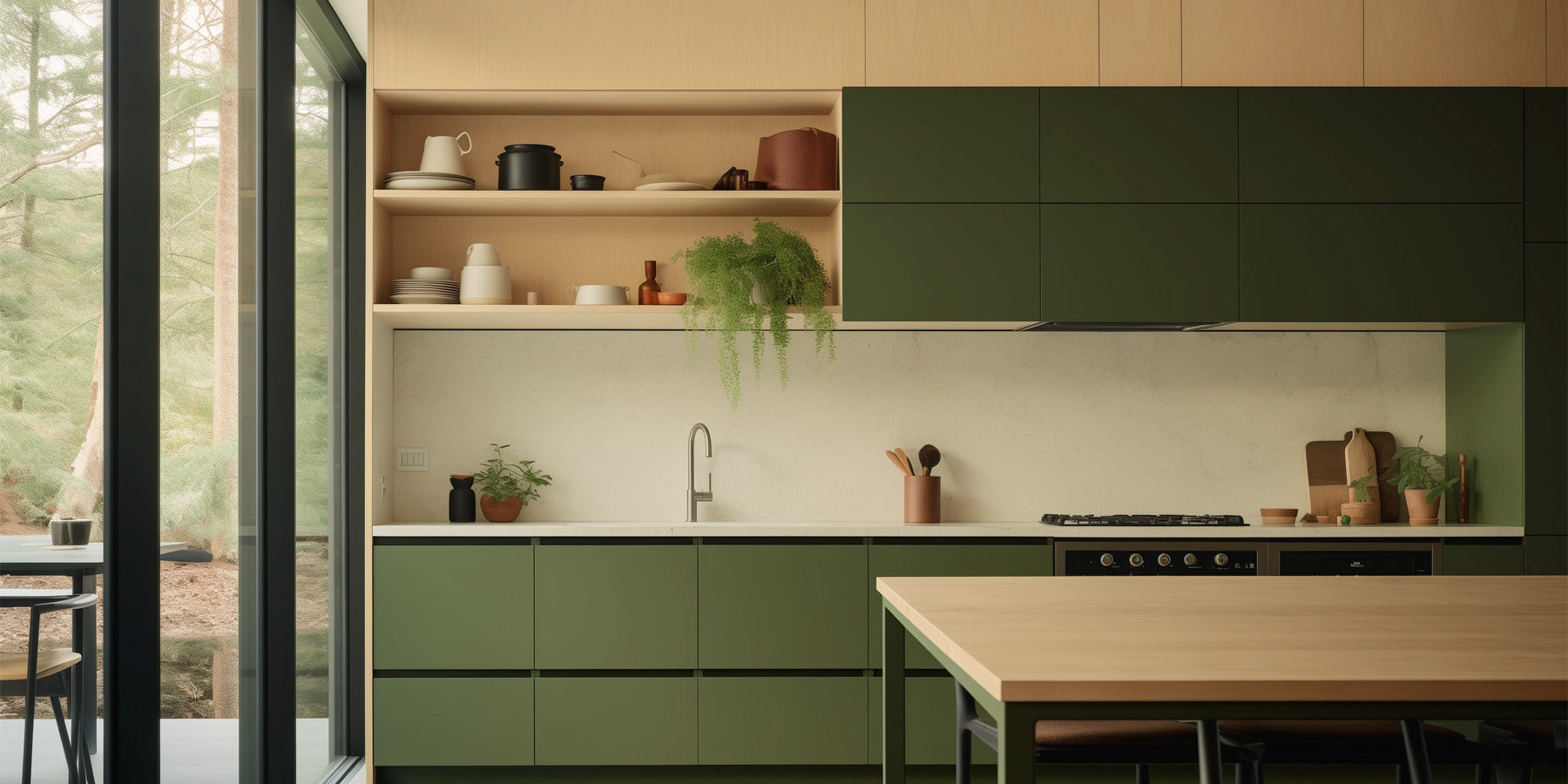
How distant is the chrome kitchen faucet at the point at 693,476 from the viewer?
3.86m

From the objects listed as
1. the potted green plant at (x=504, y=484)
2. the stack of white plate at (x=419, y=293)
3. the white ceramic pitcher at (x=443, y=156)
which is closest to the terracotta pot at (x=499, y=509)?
the potted green plant at (x=504, y=484)

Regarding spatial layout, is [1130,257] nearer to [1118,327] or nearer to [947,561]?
[1118,327]

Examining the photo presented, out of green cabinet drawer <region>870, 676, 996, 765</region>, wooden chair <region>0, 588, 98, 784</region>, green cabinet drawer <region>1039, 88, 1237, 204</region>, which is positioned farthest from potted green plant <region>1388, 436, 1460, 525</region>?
wooden chair <region>0, 588, 98, 784</region>

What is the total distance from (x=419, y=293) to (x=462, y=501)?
0.72 meters

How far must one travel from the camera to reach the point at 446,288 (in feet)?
12.0

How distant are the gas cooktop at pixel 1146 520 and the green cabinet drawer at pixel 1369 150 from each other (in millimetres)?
1080

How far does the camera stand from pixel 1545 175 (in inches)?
142

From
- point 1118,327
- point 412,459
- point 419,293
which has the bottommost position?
point 412,459

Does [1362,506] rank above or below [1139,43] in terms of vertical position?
below

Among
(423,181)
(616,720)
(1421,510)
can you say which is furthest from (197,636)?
(1421,510)

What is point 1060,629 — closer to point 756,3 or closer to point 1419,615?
point 1419,615

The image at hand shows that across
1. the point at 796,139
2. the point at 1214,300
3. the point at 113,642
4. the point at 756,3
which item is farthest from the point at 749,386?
the point at 113,642

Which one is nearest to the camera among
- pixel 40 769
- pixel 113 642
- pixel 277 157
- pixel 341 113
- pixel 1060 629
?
pixel 1060 629

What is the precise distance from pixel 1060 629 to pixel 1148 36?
2601mm
